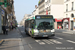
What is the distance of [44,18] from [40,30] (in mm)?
1457

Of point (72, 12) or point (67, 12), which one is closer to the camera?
point (72, 12)

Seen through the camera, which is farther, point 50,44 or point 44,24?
point 44,24

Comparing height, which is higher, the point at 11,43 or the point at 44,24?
the point at 44,24

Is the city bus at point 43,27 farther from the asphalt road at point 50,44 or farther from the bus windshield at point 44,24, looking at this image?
the asphalt road at point 50,44

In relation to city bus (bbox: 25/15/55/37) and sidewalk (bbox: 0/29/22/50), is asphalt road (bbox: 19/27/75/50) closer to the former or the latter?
sidewalk (bbox: 0/29/22/50)

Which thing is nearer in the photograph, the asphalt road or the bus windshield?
the asphalt road

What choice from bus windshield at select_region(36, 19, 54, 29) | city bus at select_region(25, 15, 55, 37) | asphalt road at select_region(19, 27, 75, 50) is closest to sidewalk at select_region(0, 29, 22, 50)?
asphalt road at select_region(19, 27, 75, 50)

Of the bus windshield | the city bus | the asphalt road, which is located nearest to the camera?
the asphalt road

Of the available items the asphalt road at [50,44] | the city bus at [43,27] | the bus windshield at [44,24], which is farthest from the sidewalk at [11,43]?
the bus windshield at [44,24]

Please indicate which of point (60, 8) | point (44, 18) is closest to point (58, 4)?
point (60, 8)

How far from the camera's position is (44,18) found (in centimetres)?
1459

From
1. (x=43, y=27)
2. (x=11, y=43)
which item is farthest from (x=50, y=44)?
(x=43, y=27)

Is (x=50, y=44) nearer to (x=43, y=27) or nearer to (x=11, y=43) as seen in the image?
(x=11, y=43)

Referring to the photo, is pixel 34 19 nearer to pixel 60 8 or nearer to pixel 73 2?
pixel 73 2
